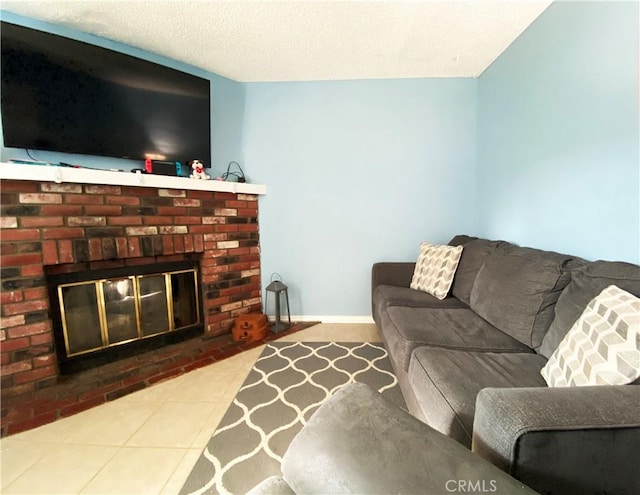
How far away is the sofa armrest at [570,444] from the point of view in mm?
575

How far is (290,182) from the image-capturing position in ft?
8.25

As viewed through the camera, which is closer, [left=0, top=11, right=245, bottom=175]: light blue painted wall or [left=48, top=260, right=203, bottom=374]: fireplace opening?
[left=48, top=260, right=203, bottom=374]: fireplace opening

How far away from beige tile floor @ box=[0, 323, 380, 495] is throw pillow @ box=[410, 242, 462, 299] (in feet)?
5.06

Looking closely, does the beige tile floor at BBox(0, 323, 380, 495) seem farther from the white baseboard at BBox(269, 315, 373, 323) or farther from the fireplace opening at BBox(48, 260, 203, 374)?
the white baseboard at BBox(269, 315, 373, 323)

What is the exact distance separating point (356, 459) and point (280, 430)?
2.99 feet

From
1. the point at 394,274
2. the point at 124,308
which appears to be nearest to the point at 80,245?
the point at 124,308

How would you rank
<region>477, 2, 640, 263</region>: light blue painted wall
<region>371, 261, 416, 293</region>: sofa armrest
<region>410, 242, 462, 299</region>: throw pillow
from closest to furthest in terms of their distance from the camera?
1. <region>477, 2, 640, 263</region>: light blue painted wall
2. <region>410, 242, 462, 299</region>: throw pillow
3. <region>371, 261, 416, 293</region>: sofa armrest

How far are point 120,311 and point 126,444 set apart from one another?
1038 mm

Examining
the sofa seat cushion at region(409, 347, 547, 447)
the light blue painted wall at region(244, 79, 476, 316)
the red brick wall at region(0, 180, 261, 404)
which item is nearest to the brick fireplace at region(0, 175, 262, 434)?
the red brick wall at region(0, 180, 261, 404)

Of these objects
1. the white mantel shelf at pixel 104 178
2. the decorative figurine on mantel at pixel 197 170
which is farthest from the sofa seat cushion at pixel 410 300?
the decorative figurine on mantel at pixel 197 170

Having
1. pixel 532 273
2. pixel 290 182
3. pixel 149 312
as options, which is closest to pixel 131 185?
pixel 149 312

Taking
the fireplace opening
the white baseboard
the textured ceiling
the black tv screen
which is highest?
the textured ceiling

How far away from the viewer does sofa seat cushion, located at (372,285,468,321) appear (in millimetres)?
1836

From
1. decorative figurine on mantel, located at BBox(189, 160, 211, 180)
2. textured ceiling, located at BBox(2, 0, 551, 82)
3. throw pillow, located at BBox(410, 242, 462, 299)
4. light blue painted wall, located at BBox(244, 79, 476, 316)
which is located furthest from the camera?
light blue painted wall, located at BBox(244, 79, 476, 316)
